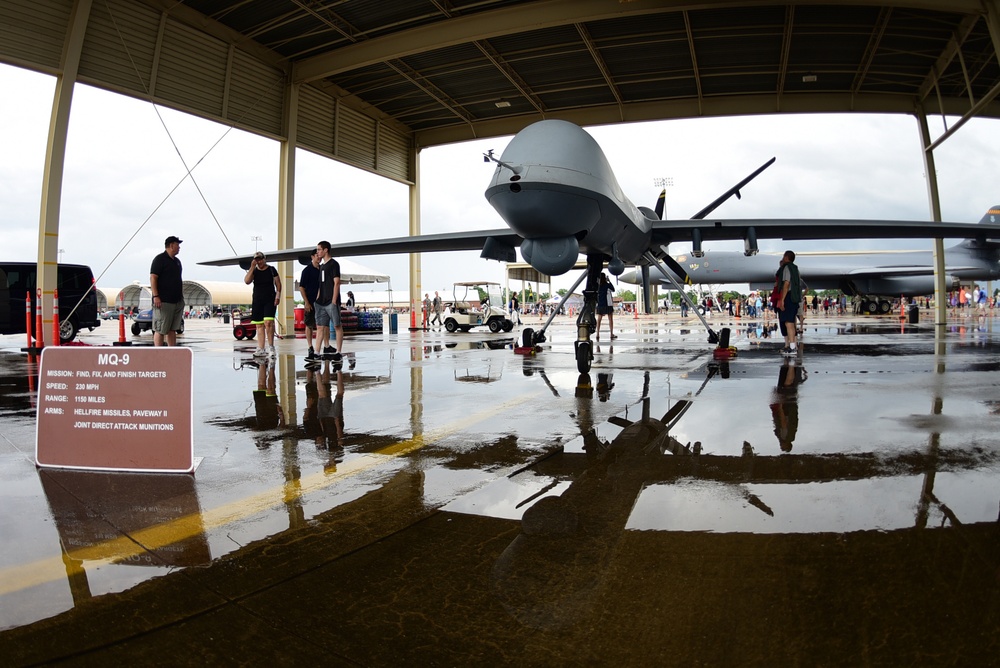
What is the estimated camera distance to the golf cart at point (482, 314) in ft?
69.9

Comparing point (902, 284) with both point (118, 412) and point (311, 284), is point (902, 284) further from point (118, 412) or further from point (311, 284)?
point (118, 412)

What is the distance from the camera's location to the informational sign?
3.30m

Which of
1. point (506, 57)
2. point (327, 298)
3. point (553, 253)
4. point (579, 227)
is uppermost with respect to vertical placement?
point (506, 57)

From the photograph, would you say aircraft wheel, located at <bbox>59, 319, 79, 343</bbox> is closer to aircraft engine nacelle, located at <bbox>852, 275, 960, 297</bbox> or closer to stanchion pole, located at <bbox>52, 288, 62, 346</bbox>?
stanchion pole, located at <bbox>52, 288, 62, 346</bbox>

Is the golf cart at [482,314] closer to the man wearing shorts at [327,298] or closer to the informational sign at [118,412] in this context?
the man wearing shorts at [327,298]

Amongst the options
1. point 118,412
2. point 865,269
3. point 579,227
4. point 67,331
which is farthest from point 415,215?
point 865,269

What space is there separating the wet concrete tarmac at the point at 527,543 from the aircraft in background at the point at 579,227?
2.59m

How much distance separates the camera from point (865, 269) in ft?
105

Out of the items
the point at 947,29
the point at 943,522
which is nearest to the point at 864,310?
the point at 947,29

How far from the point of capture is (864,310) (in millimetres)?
37875

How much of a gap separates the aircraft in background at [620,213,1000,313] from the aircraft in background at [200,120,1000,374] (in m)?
20.9

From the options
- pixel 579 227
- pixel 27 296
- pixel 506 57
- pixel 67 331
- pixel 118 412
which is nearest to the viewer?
pixel 118 412

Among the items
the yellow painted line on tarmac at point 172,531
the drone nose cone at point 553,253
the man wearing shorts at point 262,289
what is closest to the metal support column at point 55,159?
the man wearing shorts at point 262,289

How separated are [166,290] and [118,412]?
4.98 metres
